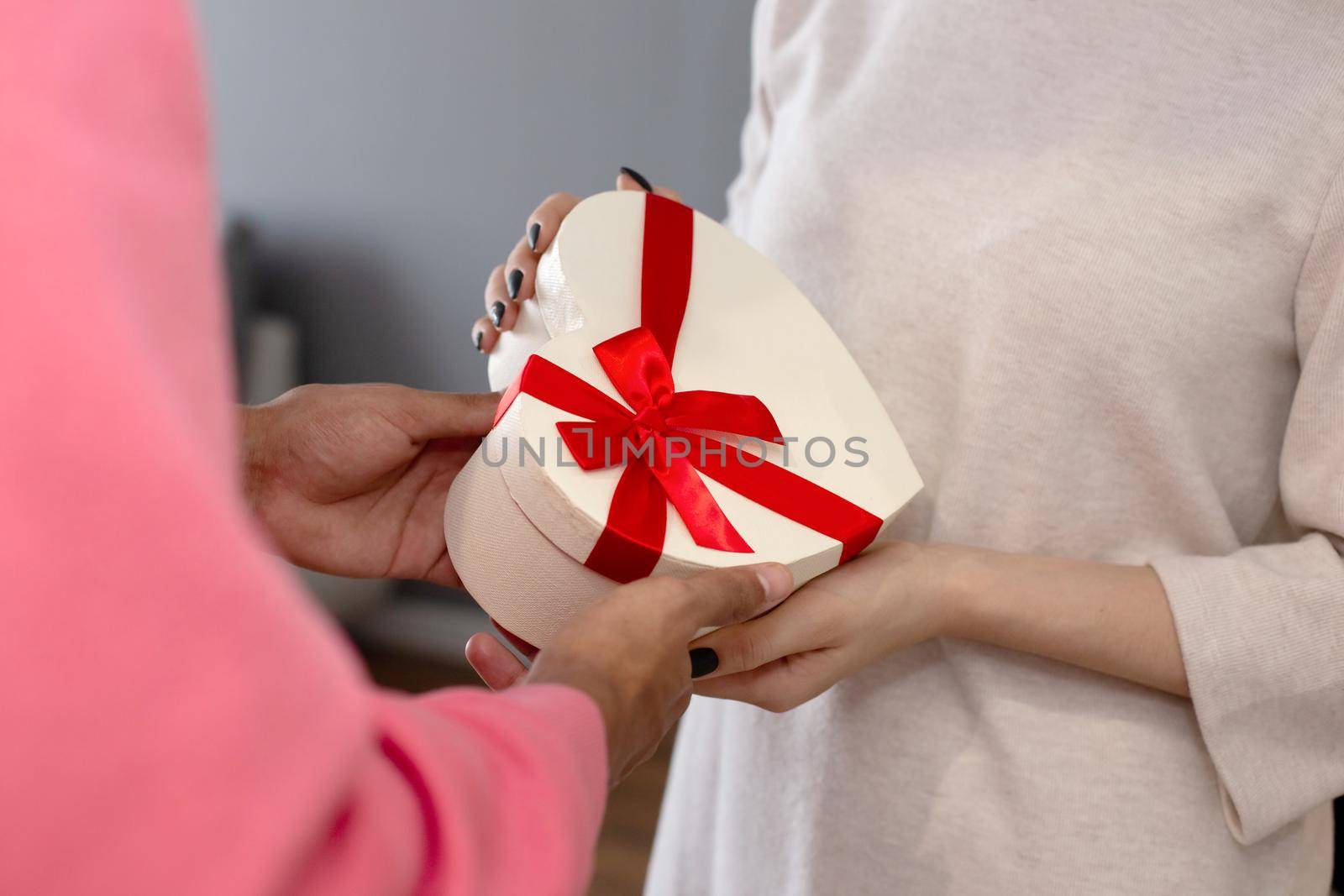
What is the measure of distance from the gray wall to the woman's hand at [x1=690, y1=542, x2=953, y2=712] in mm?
1132

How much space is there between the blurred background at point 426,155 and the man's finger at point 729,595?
1.21 metres

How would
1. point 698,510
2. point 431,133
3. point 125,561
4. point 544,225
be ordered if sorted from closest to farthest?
point 125,561
point 698,510
point 544,225
point 431,133

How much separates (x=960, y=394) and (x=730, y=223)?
372 millimetres

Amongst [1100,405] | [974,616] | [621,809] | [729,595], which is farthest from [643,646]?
[621,809]

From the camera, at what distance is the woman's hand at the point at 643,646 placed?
0.43 meters

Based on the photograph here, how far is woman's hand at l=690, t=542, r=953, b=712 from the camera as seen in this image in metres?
0.65

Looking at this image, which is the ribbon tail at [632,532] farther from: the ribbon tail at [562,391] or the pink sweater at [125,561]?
the pink sweater at [125,561]

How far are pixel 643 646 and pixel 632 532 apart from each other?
0.35ft

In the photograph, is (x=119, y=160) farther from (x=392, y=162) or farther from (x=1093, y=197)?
(x=392, y=162)

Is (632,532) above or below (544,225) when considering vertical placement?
below

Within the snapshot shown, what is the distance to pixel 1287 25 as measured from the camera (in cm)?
69

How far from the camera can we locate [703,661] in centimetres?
62

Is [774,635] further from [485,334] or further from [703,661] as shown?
[485,334]

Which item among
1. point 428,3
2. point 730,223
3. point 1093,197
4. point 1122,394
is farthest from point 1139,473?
point 428,3
